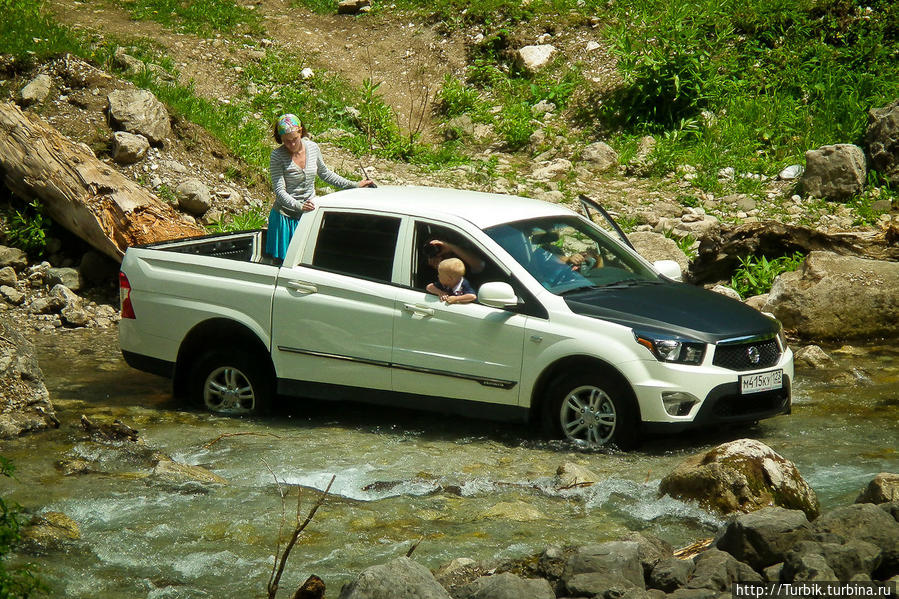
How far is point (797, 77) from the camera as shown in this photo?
51.6 ft

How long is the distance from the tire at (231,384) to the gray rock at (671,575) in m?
4.06

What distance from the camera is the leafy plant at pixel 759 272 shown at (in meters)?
11.1

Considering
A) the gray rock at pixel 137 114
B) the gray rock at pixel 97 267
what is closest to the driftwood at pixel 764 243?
the gray rock at pixel 97 267

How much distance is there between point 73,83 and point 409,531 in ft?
33.2

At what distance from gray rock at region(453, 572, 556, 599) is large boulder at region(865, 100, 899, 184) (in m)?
10.6

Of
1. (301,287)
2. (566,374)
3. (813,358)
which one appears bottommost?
(813,358)

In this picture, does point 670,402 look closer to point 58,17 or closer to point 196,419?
point 196,419

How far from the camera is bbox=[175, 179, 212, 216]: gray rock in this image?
41.3 ft

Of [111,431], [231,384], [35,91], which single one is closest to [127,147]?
[35,91]

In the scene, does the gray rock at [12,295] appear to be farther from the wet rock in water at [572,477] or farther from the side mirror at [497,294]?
the wet rock in water at [572,477]

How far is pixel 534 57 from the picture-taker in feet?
57.5

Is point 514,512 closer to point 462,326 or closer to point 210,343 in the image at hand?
point 462,326

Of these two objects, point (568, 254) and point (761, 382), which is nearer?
point (761, 382)

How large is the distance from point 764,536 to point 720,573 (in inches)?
14.8
